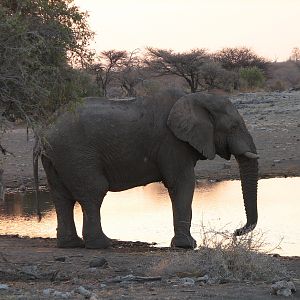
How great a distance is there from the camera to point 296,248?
36.5 feet

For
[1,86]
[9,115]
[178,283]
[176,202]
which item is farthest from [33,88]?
[176,202]

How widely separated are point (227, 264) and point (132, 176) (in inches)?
156

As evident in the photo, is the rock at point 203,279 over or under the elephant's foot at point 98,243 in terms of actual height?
over

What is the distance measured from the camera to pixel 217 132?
39.0 feet

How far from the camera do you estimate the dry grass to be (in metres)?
7.80

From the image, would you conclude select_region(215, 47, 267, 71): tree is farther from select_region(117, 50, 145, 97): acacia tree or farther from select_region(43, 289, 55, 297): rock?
select_region(43, 289, 55, 297): rock

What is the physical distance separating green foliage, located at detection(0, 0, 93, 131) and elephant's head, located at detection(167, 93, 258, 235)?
2.73 m

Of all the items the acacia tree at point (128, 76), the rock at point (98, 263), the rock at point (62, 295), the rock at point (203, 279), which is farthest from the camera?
the acacia tree at point (128, 76)

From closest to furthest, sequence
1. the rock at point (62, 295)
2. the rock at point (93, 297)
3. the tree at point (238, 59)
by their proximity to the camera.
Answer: the rock at point (93, 297) < the rock at point (62, 295) < the tree at point (238, 59)

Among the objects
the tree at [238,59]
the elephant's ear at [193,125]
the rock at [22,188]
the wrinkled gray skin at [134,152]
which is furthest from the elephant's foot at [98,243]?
the tree at [238,59]

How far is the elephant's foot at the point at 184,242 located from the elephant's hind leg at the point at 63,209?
1.28 meters

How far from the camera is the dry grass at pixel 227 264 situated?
25.6ft

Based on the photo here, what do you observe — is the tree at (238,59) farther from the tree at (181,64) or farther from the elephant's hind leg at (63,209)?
the elephant's hind leg at (63,209)

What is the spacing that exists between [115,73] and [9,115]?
35.5m
